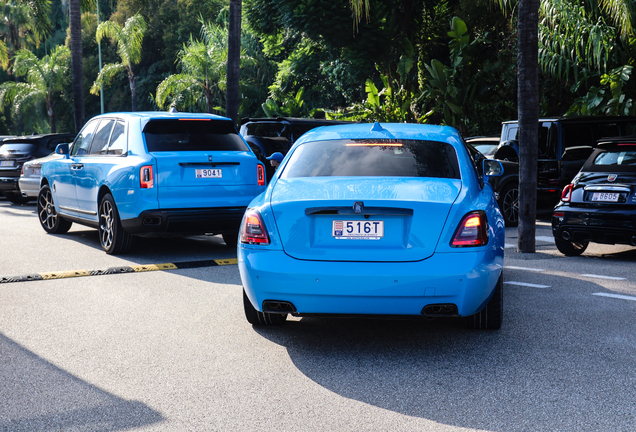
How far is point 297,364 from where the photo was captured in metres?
4.71

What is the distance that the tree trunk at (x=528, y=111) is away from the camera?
379 inches

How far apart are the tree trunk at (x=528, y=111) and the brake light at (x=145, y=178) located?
16.0 ft

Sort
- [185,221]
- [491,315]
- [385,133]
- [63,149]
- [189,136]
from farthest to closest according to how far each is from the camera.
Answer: [63,149] < [189,136] < [185,221] < [385,133] < [491,315]

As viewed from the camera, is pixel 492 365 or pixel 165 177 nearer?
pixel 492 365

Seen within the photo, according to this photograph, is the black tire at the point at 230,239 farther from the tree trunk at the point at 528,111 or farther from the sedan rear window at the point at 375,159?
the sedan rear window at the point at 375,159

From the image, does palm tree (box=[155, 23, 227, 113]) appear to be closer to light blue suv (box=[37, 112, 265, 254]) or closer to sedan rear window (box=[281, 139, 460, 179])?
light blue suv (box=[37, 112, 265, 254])

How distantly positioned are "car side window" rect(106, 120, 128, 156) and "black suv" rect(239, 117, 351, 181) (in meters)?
3.98

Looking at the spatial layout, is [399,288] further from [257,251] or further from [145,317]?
[145,317]

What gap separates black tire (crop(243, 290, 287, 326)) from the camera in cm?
553

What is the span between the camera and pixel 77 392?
163 inches

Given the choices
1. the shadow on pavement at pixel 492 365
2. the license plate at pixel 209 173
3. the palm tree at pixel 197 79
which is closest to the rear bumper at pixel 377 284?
the shadow on pavement at pixel 492 365

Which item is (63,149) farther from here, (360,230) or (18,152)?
(18,152)

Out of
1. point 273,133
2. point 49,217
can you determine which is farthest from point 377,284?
point 273,133

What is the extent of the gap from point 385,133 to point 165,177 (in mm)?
3917
